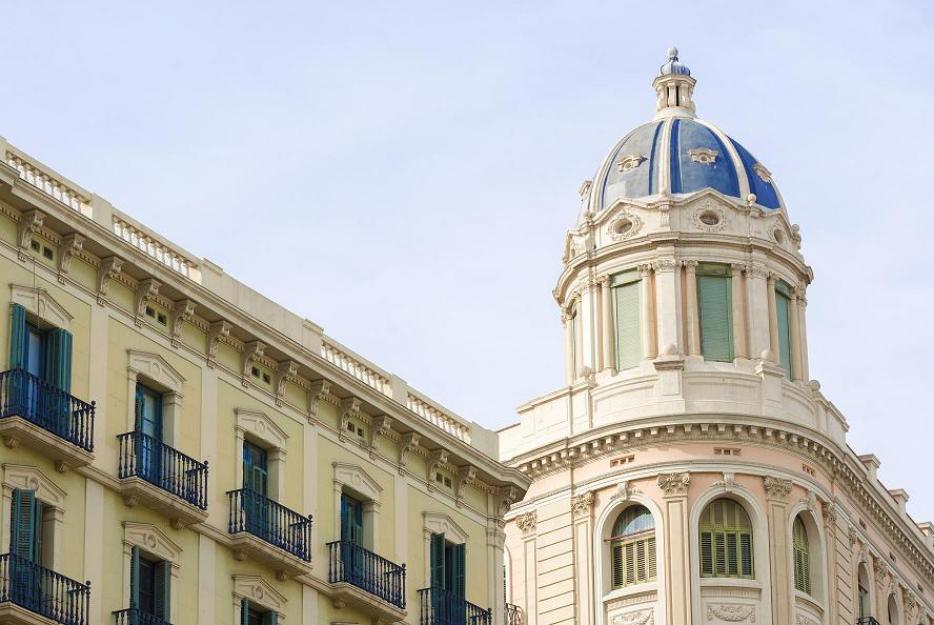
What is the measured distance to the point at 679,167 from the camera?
8494 centimetres

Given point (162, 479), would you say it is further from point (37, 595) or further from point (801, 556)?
point (801, 556)

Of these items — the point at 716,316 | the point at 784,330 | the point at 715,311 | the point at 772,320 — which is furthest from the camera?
the point at 784,330

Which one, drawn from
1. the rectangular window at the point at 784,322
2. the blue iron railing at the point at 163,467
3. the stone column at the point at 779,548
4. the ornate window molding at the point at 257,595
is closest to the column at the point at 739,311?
the rectangular window at the point at 784,322

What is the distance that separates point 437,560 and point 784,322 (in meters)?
28.2

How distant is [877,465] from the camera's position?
87.6 meters

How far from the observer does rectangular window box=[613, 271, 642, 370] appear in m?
82.5

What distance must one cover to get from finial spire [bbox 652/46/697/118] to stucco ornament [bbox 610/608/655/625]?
A: 60.5 ft

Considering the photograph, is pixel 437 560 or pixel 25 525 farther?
pixel 437 560

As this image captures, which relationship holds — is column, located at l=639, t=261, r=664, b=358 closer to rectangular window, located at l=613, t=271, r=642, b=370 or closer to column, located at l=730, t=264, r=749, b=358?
rectangular window, located at l=613, t=271, r=642, b=370

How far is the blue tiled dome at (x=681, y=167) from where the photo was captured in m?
84.5

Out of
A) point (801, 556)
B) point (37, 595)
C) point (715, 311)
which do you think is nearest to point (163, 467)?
point (37, 595)

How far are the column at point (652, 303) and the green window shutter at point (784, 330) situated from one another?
12.8 ft

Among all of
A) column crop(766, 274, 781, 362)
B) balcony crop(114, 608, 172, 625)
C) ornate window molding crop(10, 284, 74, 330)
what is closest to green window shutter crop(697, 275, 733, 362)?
column crop(766, 274, 781, 362)

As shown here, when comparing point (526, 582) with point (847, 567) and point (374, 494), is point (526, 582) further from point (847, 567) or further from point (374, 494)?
point (374, 494)
